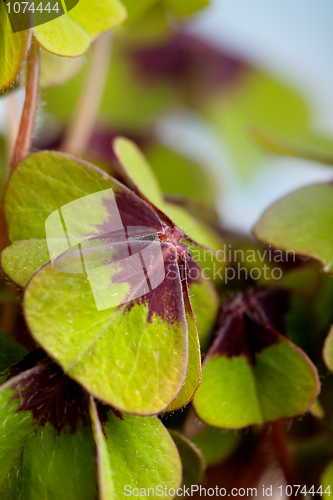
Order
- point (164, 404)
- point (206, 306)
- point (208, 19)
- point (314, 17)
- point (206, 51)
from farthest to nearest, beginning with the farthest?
1. point (206, 51)
2. point (208, 19)
3. point (314, 17)
4. point (206, 306)
5. point (164, 404)

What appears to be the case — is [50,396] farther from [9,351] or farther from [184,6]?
[184,6]

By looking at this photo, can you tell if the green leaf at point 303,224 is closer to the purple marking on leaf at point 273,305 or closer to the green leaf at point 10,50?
the purple marking on leaf at point 273,305

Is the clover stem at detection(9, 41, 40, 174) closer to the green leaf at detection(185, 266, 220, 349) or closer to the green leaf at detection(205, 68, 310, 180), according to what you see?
the green leaf at detection(185, 266, 220, 349)

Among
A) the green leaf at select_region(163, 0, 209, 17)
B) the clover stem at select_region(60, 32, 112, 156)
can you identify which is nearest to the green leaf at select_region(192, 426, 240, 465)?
the clover stem at select_region(60, 32, 112, 156)

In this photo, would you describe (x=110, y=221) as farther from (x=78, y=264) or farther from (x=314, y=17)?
(x=314, y=17)

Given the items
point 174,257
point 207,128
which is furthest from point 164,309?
point 207,128

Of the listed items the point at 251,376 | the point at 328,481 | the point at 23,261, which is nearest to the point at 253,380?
the point at 251,376
